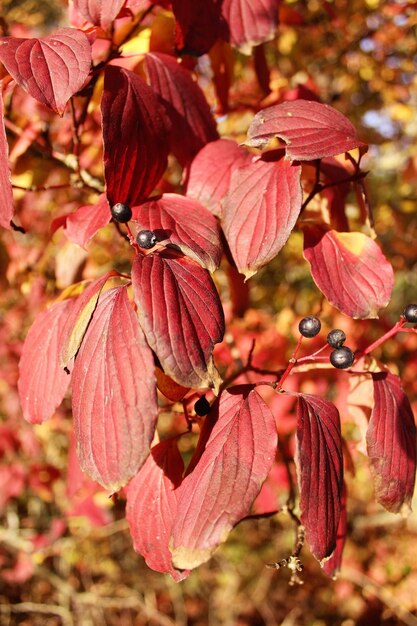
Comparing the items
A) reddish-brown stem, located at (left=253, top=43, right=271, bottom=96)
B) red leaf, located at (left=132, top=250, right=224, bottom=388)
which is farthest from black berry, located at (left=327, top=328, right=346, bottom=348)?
reddish-brown stem, located at (left=253, top=43, right=271, bottom=96)

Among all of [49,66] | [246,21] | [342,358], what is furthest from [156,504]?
[246,21]

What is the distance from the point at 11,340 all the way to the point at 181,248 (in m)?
2.56

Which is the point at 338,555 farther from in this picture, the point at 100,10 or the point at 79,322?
the point at 100,10

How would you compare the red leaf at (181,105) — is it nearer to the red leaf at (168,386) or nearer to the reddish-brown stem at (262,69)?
the reddish-brown stem at (262,69)

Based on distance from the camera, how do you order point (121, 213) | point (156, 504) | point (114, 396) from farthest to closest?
point (156, 504) < point (121, 213) < point (114, 396)

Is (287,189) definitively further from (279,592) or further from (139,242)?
(279,592)

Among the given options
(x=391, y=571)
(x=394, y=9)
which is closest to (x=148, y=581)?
Result: (x=391, y=571)

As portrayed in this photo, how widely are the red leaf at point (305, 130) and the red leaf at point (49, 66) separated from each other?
0.29 m

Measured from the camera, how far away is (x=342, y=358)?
2.99 feet

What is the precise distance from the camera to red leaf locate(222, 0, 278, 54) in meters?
1.18

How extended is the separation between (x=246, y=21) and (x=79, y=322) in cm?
79

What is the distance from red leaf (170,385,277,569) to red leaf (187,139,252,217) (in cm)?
40

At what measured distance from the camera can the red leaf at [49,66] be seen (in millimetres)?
802

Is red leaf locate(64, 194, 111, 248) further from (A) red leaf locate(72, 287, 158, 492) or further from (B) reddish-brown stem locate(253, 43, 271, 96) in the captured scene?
(B) reddish-brown stem locate(253, 43, 271, 96)
